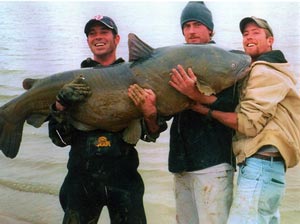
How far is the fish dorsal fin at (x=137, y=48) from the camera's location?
3622 mm

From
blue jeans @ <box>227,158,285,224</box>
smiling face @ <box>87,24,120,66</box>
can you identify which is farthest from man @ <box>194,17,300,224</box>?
smiling face @ <box>87,24,120,66</box>

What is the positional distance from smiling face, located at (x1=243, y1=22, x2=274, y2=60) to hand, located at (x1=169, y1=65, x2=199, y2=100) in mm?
535

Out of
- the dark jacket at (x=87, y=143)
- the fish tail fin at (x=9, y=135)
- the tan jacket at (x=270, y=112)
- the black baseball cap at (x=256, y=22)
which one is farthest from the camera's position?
the fish tail fin at (x=9, y=135)

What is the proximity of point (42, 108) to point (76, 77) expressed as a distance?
396 mm

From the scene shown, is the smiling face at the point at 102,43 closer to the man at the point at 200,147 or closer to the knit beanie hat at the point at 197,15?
the man at the point at 200,147

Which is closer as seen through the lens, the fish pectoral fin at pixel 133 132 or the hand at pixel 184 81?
the hand at pixel 184 81

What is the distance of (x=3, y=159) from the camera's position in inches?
318

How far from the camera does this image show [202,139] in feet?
12.2

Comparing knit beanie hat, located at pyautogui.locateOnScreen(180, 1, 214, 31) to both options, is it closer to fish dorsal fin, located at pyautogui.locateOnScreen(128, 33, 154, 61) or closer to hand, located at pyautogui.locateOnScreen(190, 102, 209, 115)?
fish dorsal fin, located at pyautogui.locateOnScreen(128, 33, 154, 61)

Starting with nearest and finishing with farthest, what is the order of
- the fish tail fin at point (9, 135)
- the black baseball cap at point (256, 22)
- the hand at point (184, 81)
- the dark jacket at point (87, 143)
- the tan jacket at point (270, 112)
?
the tan jacket at point (270, 112) < the hand at point (184, 81) < the black baseball cap at point (256, 22) < the dark jacket at point (87, 143) < the fish tail fin at point (9, 135)

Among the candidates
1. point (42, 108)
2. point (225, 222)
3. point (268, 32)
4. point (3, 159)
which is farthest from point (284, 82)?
point (3, 159)

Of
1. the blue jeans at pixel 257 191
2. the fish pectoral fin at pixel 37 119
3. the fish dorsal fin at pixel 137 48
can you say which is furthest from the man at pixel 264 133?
the fish pectoral fin at pixel 37 119

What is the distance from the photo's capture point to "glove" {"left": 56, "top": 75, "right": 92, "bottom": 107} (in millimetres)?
3517

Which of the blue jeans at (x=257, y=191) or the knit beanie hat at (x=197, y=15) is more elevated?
the knit beanie hat at (x=197, y=15)
